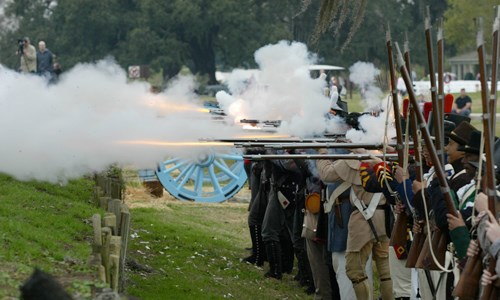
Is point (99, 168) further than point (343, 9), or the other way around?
point (99, 168)

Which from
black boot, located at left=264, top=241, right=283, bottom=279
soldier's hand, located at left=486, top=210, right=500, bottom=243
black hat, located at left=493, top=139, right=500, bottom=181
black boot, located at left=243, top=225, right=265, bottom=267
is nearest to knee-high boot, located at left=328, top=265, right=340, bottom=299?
black boot, located at left=264, top=241, right=283, bottom=279

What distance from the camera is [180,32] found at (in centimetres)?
7025

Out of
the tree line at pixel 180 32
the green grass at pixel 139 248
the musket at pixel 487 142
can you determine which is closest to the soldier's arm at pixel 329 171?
the green grass at pixel 139 248

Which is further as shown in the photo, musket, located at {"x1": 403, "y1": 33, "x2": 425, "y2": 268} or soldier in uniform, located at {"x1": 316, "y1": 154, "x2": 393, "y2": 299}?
soldier in uniform, located at {"x1": 316, "y1": 154, "x2": 393, "y2": 299}

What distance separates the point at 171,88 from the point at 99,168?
3.11 metres

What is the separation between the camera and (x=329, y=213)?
1171cm

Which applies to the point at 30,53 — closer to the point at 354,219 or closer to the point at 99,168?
the point at 99,168

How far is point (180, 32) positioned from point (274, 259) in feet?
→ 186

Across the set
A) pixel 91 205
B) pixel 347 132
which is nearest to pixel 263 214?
pixel 91 205

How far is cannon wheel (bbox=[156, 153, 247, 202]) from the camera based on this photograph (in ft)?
66.0

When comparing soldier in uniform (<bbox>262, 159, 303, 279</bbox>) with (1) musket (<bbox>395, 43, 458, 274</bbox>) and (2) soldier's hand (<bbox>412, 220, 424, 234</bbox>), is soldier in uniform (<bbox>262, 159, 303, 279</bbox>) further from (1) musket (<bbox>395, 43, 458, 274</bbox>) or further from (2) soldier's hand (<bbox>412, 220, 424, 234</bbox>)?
(1) musket (<bbox>395, 43, 458, 274</bbox>)

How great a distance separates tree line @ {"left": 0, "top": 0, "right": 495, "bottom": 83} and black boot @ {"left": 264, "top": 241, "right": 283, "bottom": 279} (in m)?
48.5

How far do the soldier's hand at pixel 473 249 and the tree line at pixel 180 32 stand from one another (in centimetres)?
5552

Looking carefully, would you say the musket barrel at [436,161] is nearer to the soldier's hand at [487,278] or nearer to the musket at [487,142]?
the musket at [487,142]
